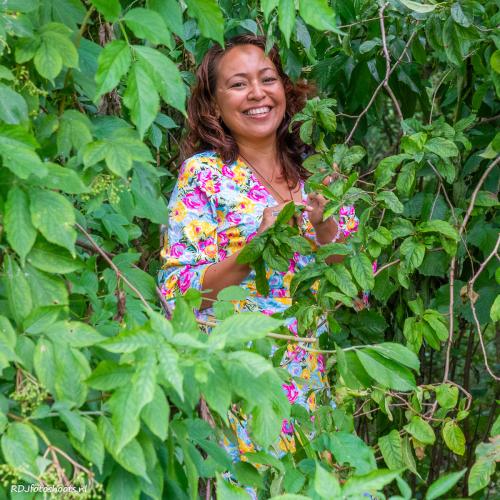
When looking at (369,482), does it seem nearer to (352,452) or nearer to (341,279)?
(352,452)

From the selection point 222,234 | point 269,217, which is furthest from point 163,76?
point 222,234

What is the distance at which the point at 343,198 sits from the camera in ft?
6.94

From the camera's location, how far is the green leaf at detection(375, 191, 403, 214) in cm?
209

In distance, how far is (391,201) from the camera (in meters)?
2.09

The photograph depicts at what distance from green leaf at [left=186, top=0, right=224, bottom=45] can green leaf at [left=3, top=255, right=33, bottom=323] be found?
0.46 m

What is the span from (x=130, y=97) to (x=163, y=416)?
45cm

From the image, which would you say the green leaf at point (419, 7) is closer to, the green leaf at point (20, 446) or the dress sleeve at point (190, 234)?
the dress sleeve at point (190, 234)

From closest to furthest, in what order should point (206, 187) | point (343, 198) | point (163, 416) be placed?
point (163, 416), point (343, 198), point (206, 187)

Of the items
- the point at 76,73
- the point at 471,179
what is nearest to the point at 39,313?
the point at 76,73

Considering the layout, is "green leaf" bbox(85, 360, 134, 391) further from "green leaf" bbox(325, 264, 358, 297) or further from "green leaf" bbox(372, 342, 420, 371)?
"green leaf" bbox(325, 264, 358, 297)

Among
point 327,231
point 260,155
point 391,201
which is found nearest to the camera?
point 391,201

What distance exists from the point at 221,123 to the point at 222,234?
37 centimetres

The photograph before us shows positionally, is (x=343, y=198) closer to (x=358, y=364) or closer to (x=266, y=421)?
(x=358, y=364)

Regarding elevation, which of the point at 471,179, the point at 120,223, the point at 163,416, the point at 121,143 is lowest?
the point at 471,179
